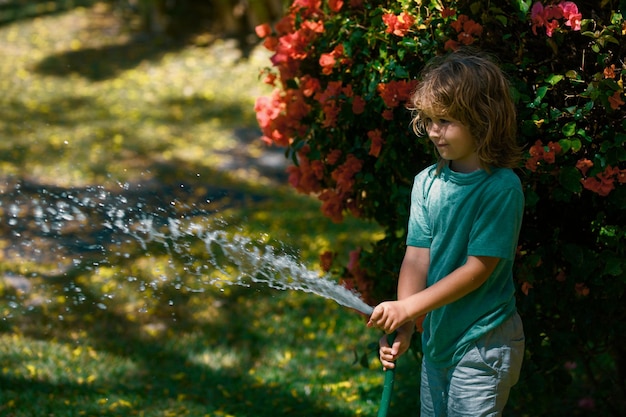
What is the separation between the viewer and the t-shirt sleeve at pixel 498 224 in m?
2.31

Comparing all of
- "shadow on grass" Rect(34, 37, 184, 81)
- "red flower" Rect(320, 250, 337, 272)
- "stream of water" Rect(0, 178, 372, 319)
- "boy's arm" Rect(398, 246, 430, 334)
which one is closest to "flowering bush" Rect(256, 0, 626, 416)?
"red flower" Rect(320, 250, 337, 272)

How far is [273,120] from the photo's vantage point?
3740mm

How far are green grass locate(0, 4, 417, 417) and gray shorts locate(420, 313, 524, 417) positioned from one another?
1.72m

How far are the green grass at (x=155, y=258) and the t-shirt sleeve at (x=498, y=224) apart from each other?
1.98 meters

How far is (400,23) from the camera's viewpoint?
2.99 m

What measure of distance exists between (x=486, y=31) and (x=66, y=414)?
2.44m

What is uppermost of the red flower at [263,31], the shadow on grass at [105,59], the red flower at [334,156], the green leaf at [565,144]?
the red flower at [263,31]

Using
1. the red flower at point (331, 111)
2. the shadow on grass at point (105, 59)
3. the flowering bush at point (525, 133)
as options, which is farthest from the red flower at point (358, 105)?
the shadow on grass at point (105, 59)

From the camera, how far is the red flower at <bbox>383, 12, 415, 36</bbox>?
9.79 ft

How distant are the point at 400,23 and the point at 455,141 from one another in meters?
0.79

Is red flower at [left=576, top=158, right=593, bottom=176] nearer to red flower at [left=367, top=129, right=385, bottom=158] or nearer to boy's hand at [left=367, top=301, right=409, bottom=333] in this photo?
red flower at [left=367, top=129, right=385, bottom=158]

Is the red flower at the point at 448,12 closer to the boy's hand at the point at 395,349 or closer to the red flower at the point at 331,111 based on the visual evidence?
the red flower at the point at 331,111

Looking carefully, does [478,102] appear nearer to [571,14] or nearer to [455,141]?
[455,141]

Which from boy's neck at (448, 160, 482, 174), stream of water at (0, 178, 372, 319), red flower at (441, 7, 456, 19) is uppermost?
red flower at (441, 7, 456, 19)
